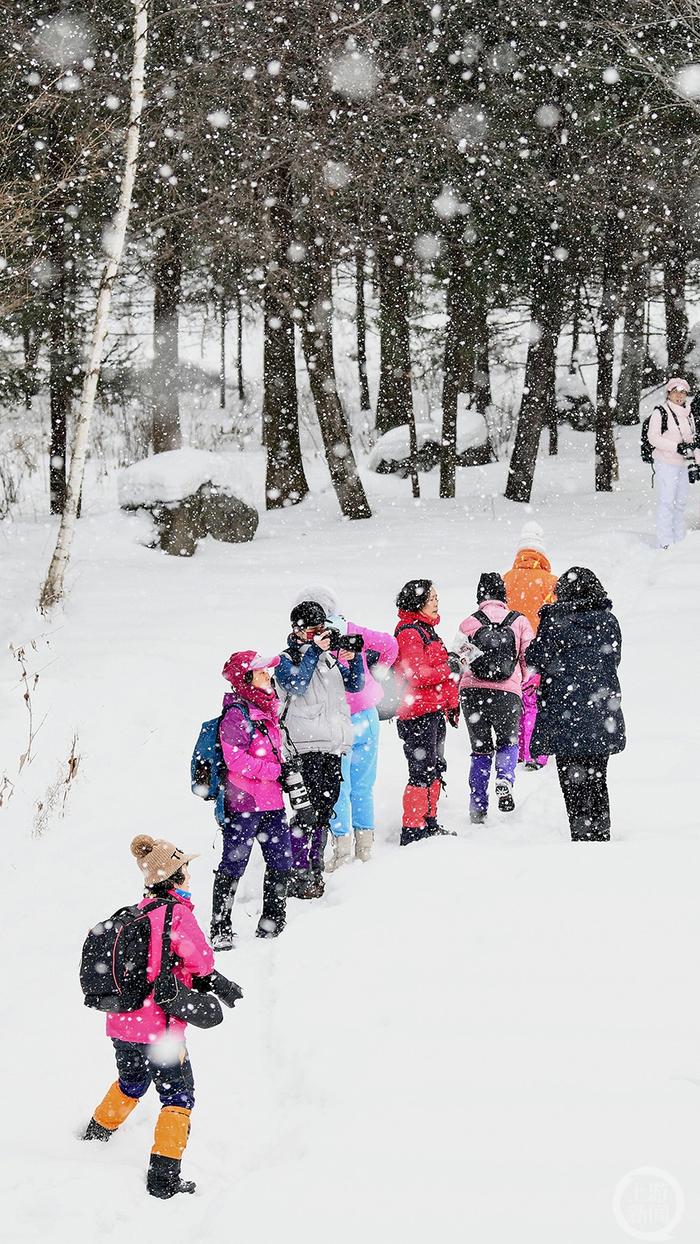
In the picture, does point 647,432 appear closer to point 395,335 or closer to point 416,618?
point 416,618

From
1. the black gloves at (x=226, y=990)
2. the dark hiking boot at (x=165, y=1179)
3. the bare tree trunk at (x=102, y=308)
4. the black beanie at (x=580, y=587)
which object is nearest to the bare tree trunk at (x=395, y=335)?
the bare tree trunk at (x=102, y=308)

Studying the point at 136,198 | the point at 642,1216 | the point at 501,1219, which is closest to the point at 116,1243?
the point at 501,1219

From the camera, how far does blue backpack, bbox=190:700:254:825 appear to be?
5.58 metres

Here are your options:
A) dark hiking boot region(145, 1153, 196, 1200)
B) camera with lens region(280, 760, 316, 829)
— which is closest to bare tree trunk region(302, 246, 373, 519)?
camera with lens region(280, 760, 316, 829)

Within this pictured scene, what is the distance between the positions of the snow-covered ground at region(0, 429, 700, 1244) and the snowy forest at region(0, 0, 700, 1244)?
21 mm

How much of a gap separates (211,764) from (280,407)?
13472 mm

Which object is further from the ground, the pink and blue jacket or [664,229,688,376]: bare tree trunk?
[664,229,688,376]: bare tree trunk

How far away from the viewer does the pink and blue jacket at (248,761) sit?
219 inches

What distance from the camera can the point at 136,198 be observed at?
1549cm

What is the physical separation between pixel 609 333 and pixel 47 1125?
55.1 feet

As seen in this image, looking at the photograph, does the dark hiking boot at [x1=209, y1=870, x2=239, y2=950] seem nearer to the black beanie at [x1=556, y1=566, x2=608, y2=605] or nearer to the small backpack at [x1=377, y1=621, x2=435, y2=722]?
the small backpack at [x1=377, y1=621, x2=435, y2=722]

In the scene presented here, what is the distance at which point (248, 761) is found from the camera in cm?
557

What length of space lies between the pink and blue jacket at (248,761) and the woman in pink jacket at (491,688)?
204 centimetres

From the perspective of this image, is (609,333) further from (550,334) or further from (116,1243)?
(116,1243)
